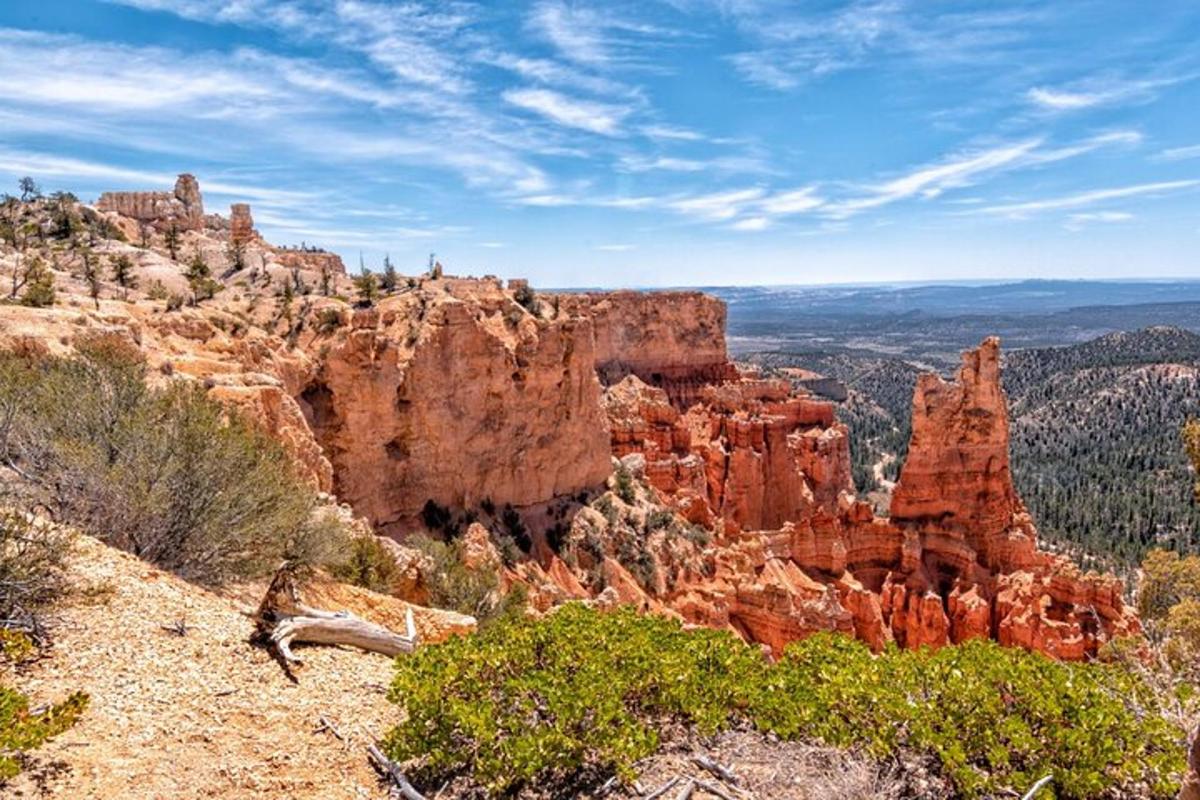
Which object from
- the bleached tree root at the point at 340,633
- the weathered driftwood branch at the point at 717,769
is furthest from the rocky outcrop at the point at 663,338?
the weathered driftwood branch at the point at 717,769

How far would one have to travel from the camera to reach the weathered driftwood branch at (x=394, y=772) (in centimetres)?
667

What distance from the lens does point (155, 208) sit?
5172 cm

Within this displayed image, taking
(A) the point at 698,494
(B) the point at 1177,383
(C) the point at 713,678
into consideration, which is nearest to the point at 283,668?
(C) the point at 713,678

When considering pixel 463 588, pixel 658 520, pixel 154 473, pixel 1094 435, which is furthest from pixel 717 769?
pixel 1094 435

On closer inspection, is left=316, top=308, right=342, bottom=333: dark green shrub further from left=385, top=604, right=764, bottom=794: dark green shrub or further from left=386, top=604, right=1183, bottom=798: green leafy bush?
left=386, top=604, right=1183, bottom=798: green leafy bush

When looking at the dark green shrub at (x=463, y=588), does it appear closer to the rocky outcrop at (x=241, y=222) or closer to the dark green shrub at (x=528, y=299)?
the dark green shrub at (x=528, y=299)

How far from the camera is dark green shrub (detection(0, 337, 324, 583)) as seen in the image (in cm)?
1087

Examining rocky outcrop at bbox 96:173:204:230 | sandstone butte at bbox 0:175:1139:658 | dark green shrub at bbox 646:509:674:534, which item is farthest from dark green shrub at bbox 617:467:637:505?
rocky outcrop at bbox 96:173:204:230

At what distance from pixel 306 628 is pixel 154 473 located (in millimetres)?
3980

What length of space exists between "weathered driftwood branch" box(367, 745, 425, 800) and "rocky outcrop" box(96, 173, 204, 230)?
49.2 meters

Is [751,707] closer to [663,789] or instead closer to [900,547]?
[663,789]

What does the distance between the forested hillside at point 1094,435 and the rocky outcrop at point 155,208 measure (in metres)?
62.4

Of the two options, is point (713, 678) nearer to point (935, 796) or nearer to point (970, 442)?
point (935, 796)

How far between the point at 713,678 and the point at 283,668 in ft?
15.4
